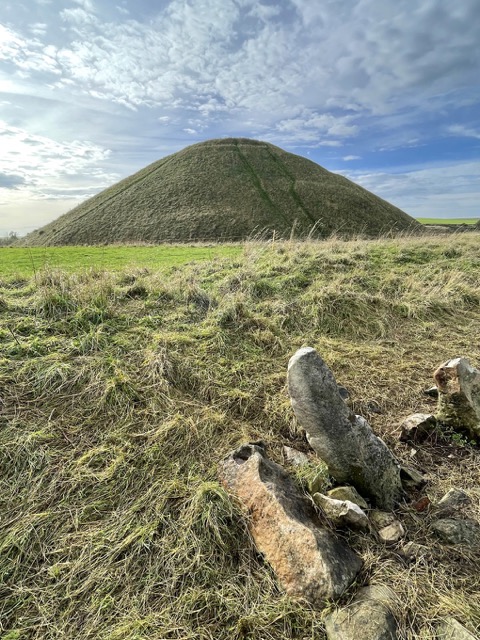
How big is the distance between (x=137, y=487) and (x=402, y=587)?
7.21 ft

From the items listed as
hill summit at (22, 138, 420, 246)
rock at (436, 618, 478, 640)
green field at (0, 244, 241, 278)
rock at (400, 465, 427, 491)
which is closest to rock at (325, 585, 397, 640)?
rock at (436, 618, 478, 640)

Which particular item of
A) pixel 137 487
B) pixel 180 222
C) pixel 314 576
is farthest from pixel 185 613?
pixel 180 222

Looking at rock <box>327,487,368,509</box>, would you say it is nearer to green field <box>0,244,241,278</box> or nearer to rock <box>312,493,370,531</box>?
rock <box>312,493,370,531</box>

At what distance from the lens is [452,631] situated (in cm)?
205

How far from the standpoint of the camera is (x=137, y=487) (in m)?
3.15

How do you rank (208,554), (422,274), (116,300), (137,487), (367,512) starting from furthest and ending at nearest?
(422,274) → (116,300) → (137,487) → (367,512) → (208,554)

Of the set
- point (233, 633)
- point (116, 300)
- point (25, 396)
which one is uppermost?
point (116, 300)

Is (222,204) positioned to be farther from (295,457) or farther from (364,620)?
(364,620)

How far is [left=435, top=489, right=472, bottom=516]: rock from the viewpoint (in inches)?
114

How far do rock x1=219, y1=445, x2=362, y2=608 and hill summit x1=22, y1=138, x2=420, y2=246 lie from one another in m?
36.5

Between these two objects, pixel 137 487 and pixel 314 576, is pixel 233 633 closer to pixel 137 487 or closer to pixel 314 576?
pixel 314 576

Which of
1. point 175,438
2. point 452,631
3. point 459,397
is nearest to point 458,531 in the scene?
point 452,631

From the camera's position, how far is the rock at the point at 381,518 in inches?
108

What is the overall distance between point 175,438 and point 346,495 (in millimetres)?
1762
